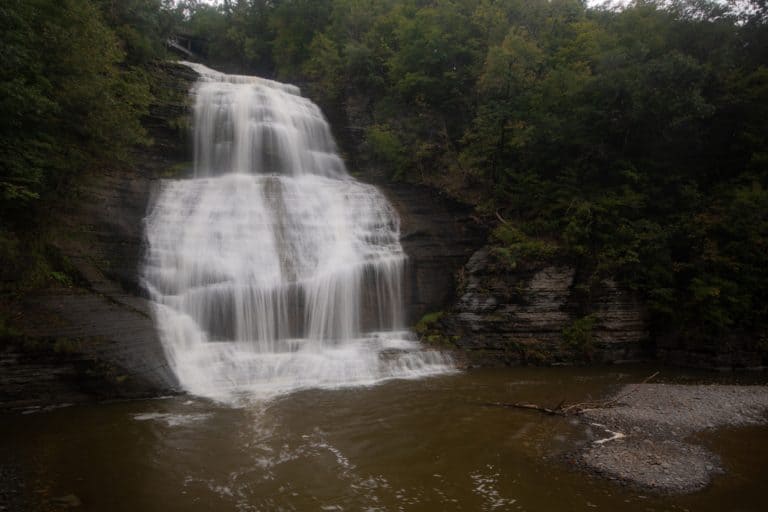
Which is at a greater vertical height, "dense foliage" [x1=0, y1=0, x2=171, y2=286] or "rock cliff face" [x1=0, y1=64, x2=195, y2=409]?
"dense foliage" [x1=0, y1=0, x2=171, y2=286]

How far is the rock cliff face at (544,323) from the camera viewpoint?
13.7m

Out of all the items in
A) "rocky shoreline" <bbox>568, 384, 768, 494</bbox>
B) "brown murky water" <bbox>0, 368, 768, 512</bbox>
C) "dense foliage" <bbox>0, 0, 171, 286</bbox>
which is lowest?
"rocky shoreline" <bbox>568, 384, 768, 494</bbox>

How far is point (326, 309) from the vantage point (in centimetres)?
1392

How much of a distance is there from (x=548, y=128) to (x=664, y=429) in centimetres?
1138

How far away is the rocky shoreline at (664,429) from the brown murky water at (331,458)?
278 mm

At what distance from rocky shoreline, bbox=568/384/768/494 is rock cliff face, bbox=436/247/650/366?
2.57 meters

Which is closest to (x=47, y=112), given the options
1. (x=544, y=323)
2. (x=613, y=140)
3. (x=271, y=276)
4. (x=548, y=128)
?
(x=271, y=276)

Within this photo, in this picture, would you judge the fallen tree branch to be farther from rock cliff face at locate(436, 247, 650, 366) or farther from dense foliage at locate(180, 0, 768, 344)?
dense foliage at locate(180, 0, 768, 344)

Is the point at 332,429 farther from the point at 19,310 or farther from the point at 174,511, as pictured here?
the point at 19,310

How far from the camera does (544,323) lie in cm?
1399

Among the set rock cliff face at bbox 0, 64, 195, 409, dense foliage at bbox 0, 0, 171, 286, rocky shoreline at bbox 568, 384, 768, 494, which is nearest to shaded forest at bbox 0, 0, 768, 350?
dense foliage at bbox 0, 0, 171, 286

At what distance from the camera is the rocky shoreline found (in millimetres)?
6559

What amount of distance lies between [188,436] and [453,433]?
4.74 metres

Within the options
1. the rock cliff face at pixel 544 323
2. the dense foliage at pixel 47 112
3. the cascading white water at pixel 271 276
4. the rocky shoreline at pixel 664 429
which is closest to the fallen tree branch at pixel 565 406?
the rocky shoreline at pixel 664 429
